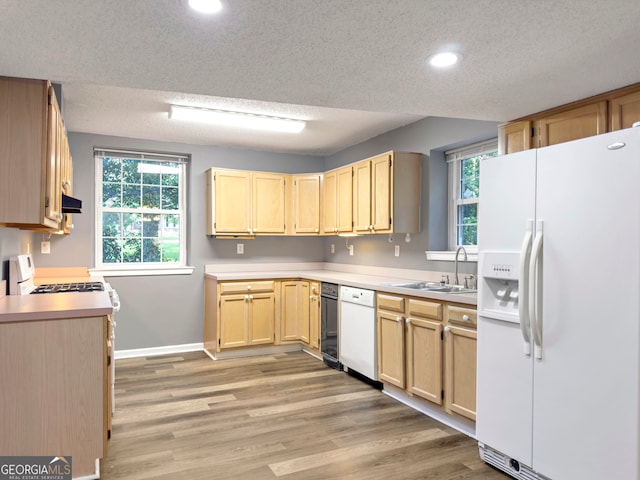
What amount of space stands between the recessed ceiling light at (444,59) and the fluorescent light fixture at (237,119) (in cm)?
236

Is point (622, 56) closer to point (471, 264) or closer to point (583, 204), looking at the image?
point (583, 204)

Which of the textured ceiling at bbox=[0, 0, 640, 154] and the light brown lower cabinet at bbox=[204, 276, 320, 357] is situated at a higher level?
the textured ceiling at bbox=[0, 0, 640, 154]

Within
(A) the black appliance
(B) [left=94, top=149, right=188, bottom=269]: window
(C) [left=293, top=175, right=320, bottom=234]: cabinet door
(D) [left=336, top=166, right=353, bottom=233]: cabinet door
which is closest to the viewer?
(A) the black appliance

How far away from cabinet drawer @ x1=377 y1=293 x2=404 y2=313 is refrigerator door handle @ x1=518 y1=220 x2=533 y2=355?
4.25ft

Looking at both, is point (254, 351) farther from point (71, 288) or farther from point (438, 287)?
point (438, 287)

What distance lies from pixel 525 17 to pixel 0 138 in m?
2.51

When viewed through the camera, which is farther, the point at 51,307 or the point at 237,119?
the point at 237,119

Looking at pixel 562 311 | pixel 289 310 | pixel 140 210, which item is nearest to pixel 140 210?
pixel 140 210

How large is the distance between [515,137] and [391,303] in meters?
1.55

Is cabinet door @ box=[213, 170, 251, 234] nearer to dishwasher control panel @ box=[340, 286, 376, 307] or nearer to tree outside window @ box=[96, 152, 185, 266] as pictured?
tree outside window @ box=[96, 152, 185, 266]

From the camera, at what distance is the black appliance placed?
14.8ft

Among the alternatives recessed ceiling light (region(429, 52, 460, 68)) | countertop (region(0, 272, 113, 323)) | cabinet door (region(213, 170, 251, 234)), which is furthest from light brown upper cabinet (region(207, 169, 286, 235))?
recessed ceiling light (region(429, 52, 460, 68))

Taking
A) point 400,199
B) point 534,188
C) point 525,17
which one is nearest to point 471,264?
point 400,199

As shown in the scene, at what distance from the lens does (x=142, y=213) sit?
5.25 meters
